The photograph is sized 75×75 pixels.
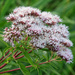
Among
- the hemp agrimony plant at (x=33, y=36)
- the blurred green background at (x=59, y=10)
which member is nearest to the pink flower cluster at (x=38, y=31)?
the hemp agrimony plant at (x=33, y=36)

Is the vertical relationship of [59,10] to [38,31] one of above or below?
above

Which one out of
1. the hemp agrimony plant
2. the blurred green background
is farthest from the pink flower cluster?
the blurred green background

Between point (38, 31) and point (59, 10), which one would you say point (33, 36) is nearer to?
point (38, 31)

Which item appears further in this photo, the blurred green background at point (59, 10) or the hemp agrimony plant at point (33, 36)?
the blurred green background at point (59, 10)

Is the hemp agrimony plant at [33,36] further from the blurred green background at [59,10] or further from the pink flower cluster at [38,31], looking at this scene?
A: the blurred green background at [59,10]

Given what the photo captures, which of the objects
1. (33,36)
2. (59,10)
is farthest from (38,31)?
(59,10)

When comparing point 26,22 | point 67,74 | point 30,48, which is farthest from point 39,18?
point 67,74
